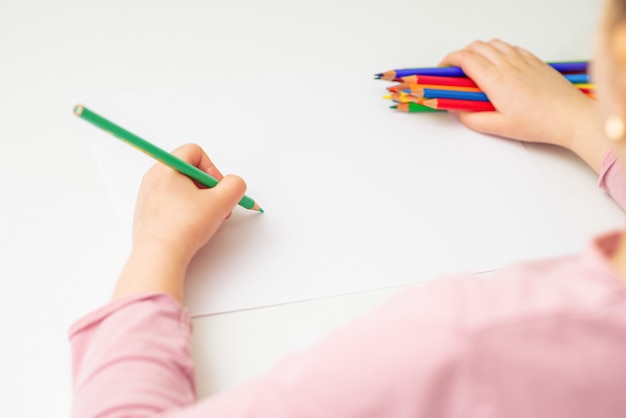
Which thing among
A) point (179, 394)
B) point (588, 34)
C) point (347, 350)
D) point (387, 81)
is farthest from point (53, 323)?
point (588, 34)

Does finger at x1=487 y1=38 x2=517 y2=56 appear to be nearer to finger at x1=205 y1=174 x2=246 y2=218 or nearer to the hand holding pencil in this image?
the hand holding pencil

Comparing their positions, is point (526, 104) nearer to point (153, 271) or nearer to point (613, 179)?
point (613, 179)

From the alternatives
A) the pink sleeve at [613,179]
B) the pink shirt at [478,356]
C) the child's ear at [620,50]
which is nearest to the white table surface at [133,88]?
the pink sleeve at [613,179]

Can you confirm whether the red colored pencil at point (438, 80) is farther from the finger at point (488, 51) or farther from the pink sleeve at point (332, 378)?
the pink sleeve at point (332, 378)

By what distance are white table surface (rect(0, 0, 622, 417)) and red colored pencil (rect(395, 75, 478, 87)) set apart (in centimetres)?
6

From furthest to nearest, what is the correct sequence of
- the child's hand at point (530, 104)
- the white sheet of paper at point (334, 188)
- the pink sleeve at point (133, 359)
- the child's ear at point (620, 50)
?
the child's hand at point (530, 104), the white sheet of paper at point (334, 188), the pink sleeve at point (133, 359), the child's ear at point (620, 50)

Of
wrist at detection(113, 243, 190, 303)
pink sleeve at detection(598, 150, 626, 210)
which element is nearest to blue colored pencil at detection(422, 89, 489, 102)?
pink sleeve at detection(598, 150, 626, 210)

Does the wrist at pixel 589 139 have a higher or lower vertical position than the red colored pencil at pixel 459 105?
lower

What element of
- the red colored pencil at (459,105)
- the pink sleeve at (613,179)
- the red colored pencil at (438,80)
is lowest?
the pink sleeve at (613,179)

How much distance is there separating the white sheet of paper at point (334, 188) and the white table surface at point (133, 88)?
2 centimetres

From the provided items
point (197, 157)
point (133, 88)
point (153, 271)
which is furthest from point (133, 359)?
point (133, 88)

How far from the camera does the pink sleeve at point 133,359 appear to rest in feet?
1.49

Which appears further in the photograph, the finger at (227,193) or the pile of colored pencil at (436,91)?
the pile of colored pencil at (436,91)

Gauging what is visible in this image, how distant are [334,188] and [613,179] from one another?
0.24m
